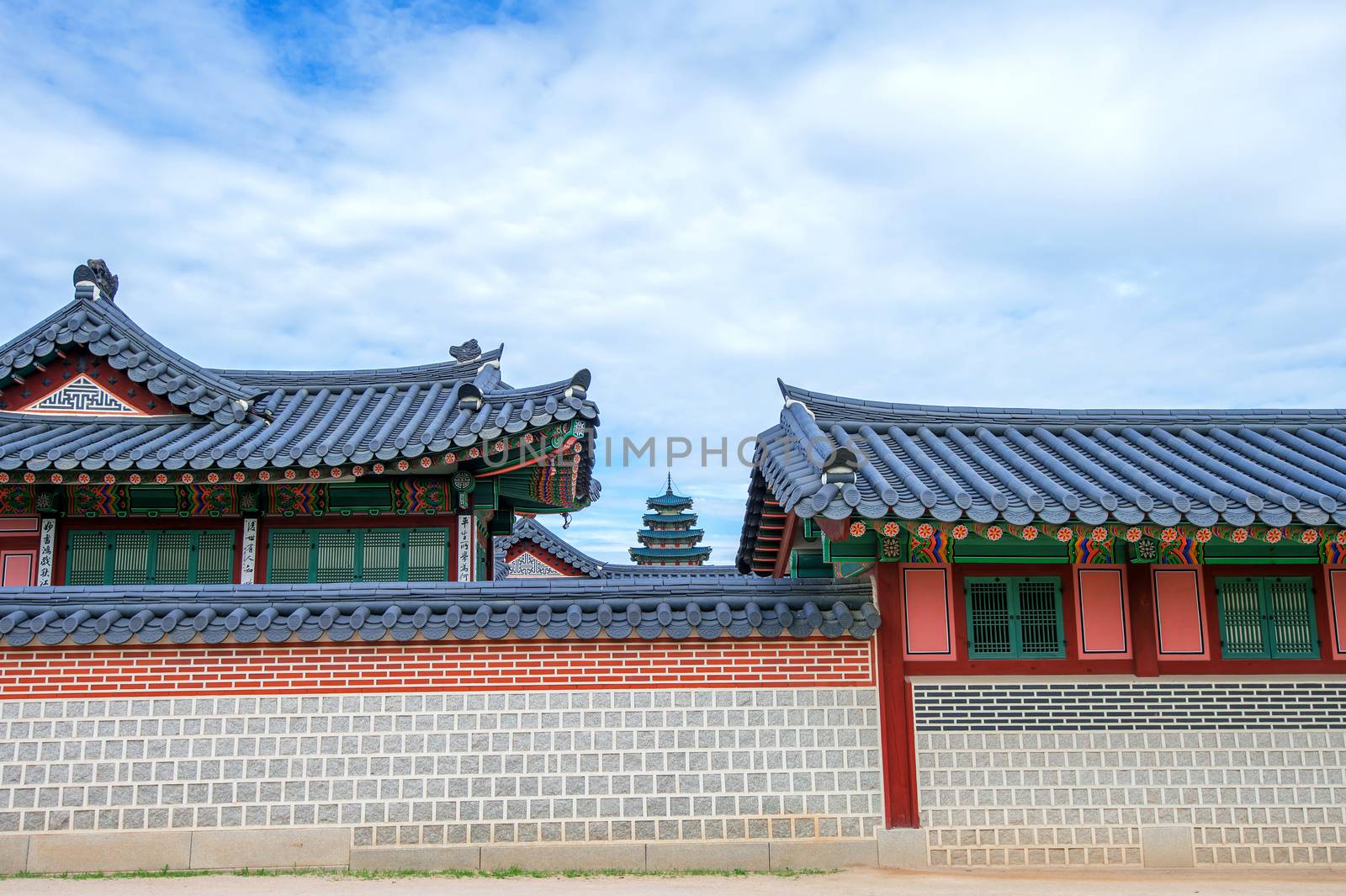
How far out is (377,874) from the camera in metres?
7.60

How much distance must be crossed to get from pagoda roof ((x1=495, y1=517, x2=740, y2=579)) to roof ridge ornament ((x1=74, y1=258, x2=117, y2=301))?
32.1ft

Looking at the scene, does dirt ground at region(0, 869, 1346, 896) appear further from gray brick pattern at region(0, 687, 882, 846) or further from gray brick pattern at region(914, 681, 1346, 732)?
gray brick pattern at region(914, 681, 1346, 732)

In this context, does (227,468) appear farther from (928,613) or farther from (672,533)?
(672,533)

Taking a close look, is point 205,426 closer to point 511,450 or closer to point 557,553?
point 511,450

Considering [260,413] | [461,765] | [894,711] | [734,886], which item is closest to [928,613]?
[894,711]

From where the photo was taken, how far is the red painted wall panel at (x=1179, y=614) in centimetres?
827

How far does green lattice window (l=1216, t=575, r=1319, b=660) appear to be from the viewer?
835cm

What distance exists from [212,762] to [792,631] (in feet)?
15.4

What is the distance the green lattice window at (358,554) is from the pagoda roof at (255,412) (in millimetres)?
1115

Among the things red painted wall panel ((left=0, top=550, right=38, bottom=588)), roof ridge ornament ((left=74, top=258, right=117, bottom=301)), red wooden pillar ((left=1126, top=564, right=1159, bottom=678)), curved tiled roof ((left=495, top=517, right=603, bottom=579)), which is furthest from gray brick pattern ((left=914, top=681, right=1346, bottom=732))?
curved tiled roof ((left=495, top=517, right=603, bottom=579))

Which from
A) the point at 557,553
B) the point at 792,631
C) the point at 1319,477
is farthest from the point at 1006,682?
the point at 557,553

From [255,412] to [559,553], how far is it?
12007mm

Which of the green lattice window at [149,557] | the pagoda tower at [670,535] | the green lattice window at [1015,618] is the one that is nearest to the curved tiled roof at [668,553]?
the pagoda tower at [670,535]

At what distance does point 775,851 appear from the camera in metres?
7.83
